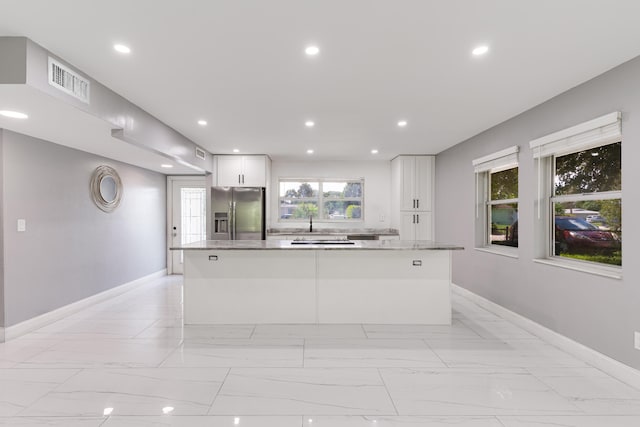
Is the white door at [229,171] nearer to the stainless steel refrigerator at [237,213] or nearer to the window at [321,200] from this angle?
the stainless steel refrigerator at [237,213]

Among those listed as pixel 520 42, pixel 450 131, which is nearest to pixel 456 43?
pixel 520 42

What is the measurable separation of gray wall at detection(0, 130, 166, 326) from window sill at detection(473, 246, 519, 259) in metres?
5.23

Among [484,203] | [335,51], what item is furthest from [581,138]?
[335,51]

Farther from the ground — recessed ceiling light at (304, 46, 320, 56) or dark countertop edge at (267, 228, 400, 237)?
recessed ceiling light at (304, 46, 320, 56)

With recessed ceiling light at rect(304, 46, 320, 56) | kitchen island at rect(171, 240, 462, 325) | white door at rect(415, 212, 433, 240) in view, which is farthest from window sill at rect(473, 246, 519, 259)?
recessed ceiling light at rect(304, 46, 320, 56)

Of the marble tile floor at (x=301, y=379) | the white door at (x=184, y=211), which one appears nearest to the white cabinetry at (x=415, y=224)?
the marble tile floor at (x=301, y=379)

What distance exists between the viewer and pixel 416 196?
6234 millimetres

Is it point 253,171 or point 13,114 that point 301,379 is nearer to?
point 13,114

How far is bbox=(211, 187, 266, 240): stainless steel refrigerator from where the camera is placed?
6.05 m

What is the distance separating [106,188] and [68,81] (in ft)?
8.84

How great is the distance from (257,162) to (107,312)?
3254 mm

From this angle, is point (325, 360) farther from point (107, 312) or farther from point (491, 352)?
point (107, 312)

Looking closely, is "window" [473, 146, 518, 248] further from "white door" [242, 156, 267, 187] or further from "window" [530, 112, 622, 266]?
"white door" [242, 156, 267, 187]

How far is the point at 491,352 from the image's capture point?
9.86ft
